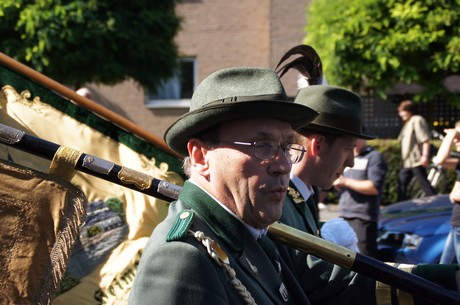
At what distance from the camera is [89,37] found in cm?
1102

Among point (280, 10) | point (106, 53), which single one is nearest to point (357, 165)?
point (106, 53)

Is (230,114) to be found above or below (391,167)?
above

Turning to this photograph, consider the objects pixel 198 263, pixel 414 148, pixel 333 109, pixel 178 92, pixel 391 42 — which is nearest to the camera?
pixel 198 263

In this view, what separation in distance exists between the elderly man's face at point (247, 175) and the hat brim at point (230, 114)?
→ 0.14 feet

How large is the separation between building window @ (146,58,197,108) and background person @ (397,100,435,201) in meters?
7.90

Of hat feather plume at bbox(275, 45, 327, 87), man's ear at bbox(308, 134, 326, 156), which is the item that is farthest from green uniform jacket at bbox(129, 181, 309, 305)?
hat feather plume at bbox(275, 45, 327, 87)

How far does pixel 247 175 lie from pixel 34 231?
826 mm

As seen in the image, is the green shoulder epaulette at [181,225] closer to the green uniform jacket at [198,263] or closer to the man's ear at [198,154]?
the green uniform jacket at [198,263]

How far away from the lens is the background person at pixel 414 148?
1055 centimetres

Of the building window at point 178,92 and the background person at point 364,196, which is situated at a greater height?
the background person at point 364,196

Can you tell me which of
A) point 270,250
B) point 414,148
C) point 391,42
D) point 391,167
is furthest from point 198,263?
point 391,167

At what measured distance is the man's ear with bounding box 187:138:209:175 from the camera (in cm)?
211

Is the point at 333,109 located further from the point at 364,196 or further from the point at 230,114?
the point at 364,196

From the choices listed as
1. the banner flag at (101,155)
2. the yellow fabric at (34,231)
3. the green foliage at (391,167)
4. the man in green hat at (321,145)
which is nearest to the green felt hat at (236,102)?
the yellow fabric at (34,231)
